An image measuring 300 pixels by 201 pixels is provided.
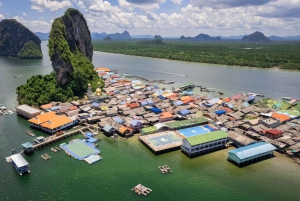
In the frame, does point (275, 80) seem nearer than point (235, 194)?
No

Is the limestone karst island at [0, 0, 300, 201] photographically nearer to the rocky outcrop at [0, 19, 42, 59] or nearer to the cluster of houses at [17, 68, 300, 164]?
the cluster of houses at [17, 68, 300, 164]

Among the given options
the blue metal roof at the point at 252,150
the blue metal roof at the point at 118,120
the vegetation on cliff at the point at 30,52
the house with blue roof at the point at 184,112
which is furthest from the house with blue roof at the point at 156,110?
the vegetation on cliff at the point at 30,52

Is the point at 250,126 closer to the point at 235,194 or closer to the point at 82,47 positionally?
the point at 235,194

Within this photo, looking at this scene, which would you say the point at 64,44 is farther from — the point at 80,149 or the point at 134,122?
the point at 80,149

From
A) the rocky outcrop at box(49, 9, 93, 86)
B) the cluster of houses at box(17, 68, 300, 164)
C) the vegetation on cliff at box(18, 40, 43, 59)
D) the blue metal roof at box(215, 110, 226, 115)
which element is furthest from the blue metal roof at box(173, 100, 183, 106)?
the vegetation on cliff at box(18, 40, 43, 59)

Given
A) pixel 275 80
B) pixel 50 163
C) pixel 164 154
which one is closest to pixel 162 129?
pixel 164 154

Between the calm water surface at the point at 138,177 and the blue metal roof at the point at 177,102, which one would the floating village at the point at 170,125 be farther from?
the calm water surface at the point at 138,177
